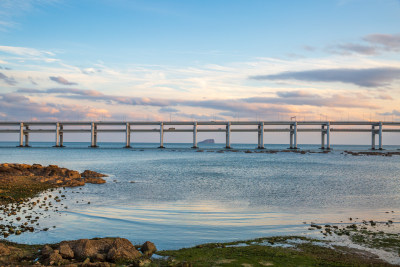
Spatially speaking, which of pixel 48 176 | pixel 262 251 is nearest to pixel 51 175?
pixel 48 176

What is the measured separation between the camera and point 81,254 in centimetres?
774

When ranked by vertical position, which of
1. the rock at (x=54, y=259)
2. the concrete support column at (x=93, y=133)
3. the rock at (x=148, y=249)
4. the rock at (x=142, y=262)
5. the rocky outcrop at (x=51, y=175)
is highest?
the concrete support column at (x=93, y=133)

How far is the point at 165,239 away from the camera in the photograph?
995 cm

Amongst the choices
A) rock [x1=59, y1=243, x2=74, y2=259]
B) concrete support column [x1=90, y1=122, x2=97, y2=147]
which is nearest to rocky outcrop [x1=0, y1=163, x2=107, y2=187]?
rock [x1=59, y1=243, x2=74, y2=259]

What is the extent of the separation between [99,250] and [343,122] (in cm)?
9821

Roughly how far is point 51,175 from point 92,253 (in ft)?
66.2

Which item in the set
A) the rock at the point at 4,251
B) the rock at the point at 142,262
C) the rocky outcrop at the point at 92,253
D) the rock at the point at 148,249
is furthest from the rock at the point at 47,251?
the rock at the point at 148,249

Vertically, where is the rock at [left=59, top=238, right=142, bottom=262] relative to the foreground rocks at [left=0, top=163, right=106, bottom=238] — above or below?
above

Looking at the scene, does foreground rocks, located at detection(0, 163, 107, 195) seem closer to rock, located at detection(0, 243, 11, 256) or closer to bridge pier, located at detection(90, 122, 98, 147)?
A: rock, located at detection(0, 243, 11, 256)

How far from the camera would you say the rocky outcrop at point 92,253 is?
739 cm

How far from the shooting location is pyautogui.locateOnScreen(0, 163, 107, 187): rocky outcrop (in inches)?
903

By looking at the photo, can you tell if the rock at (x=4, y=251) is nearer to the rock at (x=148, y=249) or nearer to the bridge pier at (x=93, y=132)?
the rock at (x=148, y=249)

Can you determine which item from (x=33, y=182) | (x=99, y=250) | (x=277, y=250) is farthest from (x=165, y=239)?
(x=33, y=182)

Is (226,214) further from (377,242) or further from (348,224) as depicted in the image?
(377,242)
